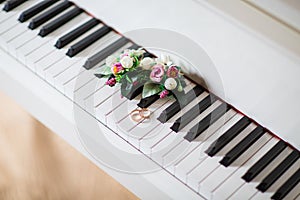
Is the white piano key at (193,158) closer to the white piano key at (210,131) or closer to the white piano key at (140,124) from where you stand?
the white piano key at (210,131)

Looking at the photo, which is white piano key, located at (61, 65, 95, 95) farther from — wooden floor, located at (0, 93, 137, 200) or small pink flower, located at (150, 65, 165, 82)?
wooden floor, located at (0, 93, 137, 200)

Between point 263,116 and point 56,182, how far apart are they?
0.96 meters

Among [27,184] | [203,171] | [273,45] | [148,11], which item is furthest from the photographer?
[27,184]

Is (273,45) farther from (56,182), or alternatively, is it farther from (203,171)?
(56,182)

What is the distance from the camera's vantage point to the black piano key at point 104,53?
7.62 feet

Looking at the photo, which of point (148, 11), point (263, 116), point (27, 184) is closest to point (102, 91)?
point (148, 11)

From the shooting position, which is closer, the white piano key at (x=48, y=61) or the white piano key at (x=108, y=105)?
the white piano key at (x=108, y=105)

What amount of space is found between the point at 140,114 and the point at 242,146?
30cm

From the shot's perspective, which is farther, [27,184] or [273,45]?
[27,184]

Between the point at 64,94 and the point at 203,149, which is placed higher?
the point at 203,149

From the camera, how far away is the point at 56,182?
2770 mm

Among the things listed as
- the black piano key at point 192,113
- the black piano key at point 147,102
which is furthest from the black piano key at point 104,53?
the black piano key at point 192,113

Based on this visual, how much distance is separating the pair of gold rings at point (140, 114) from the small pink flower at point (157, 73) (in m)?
0.09

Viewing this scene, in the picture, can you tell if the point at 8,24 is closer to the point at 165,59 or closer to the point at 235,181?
the point at 165,59
